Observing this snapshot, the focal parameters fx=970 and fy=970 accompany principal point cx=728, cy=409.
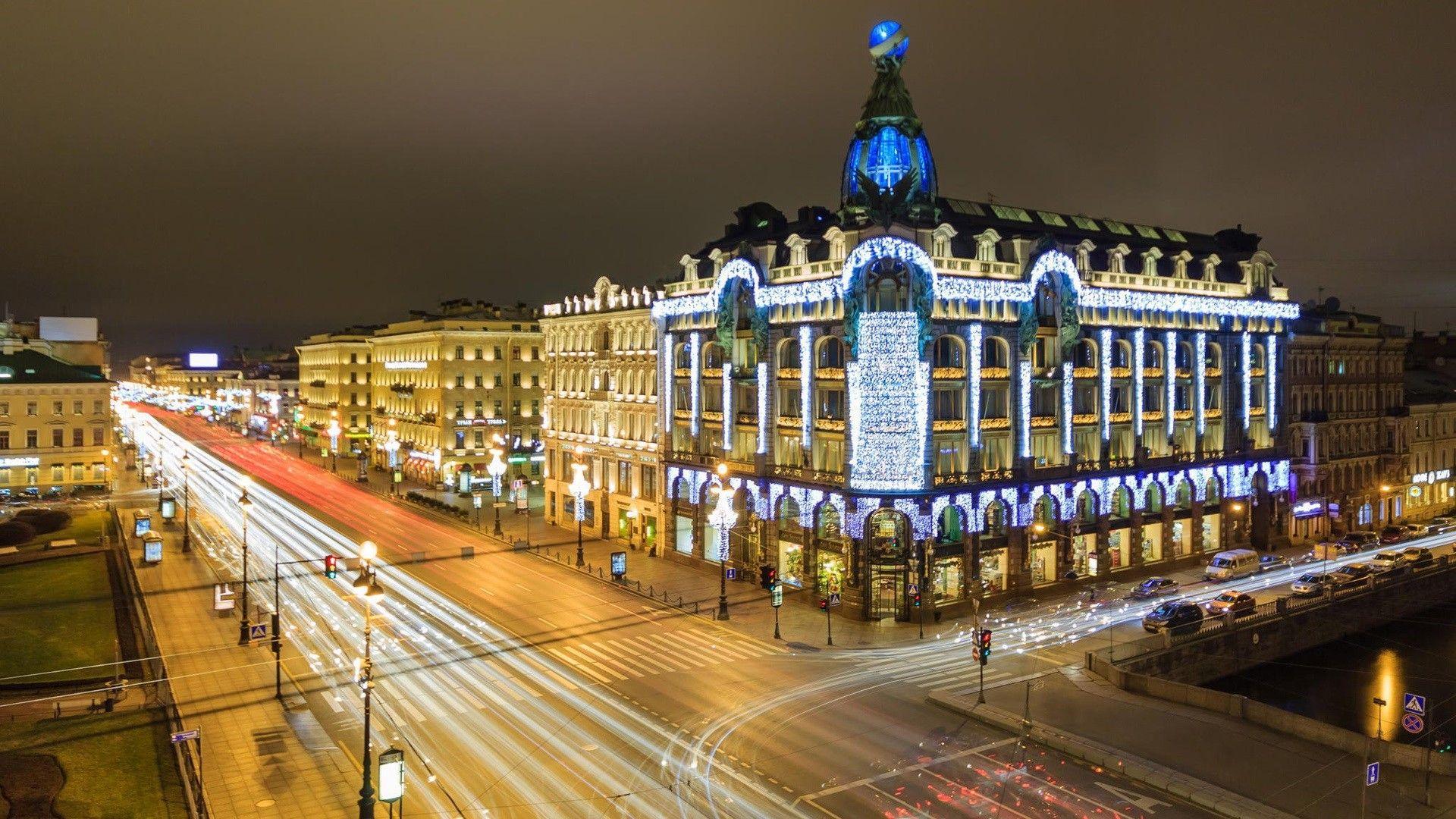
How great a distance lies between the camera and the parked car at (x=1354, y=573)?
58.1 m

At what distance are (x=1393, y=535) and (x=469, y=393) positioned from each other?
285 ft

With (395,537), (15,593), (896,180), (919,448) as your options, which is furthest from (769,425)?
Answer: (15,593)

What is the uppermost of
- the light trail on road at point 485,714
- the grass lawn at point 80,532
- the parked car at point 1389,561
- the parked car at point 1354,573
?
the grass lawn at point 80,532

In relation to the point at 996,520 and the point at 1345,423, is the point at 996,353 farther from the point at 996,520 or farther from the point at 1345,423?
the point at 1345,423

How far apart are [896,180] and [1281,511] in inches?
1615

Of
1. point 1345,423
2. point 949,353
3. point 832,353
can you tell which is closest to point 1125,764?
point 949,353

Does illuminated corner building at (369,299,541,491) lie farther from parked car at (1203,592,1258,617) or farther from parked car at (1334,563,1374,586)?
parked car at (1334,563,1374,586)

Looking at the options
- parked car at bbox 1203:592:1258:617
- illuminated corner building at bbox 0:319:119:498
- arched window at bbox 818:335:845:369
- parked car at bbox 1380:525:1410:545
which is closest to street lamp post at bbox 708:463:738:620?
arched window at bbox 818:335:845:369

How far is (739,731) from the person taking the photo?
35.2 m

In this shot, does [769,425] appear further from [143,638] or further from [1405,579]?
[1405,579]

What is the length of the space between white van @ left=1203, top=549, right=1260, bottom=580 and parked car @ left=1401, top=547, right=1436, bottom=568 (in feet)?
29.3

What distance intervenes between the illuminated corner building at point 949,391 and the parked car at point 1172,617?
30.1 feet

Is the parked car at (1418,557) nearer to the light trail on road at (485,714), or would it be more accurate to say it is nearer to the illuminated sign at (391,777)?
the light trail on road at (485,714)

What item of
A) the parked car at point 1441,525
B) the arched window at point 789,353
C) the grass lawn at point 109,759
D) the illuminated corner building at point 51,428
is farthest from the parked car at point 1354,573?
the illuminated corner building at point 51,428
